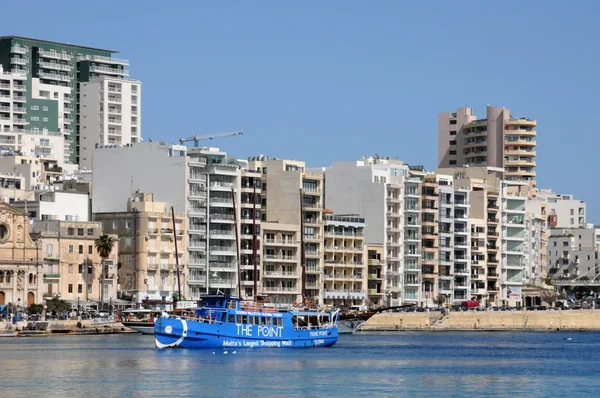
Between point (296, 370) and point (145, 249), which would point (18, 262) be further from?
point (296, 370)

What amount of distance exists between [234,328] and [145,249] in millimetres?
54711

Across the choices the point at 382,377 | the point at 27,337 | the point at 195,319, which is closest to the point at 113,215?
the point at 27,337

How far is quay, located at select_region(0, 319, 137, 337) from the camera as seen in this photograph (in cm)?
16425

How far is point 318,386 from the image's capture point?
101500 mm

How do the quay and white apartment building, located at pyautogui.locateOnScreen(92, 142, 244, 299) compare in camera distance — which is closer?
the quay

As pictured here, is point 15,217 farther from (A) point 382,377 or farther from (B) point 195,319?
(A) point 382,377

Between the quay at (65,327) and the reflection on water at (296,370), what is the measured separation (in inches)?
304

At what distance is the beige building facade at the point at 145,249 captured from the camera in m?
188

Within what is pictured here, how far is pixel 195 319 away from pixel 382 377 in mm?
27338

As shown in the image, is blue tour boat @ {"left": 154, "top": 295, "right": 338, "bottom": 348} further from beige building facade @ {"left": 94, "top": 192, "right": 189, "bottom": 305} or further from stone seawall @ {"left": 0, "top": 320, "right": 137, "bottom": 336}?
beige building facade @ {"left": 94, "top": 192, "right": 189, "bottom": 305}

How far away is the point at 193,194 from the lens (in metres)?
195

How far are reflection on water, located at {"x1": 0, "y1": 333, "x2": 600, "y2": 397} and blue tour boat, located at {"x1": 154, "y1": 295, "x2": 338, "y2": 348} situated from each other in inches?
56.3

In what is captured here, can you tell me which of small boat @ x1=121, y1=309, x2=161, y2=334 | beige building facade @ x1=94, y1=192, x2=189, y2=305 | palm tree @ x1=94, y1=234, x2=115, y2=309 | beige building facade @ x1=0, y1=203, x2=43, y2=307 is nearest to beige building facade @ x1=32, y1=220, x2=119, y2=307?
palm tree @ x1=94, y1=234, x2=115, y2=309

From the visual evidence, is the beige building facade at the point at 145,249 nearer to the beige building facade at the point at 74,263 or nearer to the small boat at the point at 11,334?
the beige building facade at the point at 74,263
